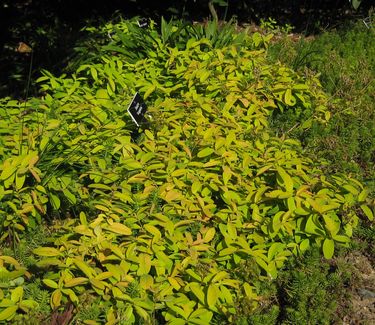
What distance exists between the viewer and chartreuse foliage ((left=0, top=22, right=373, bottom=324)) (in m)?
2.18

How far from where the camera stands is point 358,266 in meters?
2.71

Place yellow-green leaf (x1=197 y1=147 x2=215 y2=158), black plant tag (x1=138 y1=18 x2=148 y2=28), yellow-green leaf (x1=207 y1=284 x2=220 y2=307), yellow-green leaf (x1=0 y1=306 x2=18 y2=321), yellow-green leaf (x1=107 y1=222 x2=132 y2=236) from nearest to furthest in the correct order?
yellow-green leaf (x1=0 y1=306 x2=18 y2=321)
yellow-green leaf (x1=207 y1=284 x2=220 y2=307)
yellow-green leaf (x1=107 y1=222 x2=132 y2=236)
yellow-green leaf (x1=197 y1=147 x2=215 y2=158)
black plant tag (x1=138 y1=18 x2=148 y2=28)

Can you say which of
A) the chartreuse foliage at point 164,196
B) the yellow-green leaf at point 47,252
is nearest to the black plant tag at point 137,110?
the chartreuse foliage at point 164,196

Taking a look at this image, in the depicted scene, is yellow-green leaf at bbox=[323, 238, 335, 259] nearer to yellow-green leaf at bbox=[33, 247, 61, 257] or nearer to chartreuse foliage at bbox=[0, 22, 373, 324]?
chartreuse foliage at bbox=[0, 22, 373, 324]

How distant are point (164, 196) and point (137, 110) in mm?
646

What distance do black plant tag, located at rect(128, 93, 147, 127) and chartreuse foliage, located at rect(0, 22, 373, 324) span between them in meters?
0.09

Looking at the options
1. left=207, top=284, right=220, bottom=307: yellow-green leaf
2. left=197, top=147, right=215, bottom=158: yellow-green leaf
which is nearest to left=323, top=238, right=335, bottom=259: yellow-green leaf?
left=207, top=284, right=220, bottom=307: yellow-green leaf

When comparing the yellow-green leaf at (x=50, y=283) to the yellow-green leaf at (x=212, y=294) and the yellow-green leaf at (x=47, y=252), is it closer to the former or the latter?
the yellow-green leaf at (x=47, y=252)

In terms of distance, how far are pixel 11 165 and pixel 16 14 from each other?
2933 mm

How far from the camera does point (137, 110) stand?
2994mm

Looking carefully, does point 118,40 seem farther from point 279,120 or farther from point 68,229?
point 68,229

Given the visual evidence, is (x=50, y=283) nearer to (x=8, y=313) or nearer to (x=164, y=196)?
(x=8, y=313)

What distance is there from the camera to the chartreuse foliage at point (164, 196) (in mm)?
2184

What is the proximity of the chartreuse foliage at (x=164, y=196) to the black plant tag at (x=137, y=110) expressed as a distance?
0.09 m
